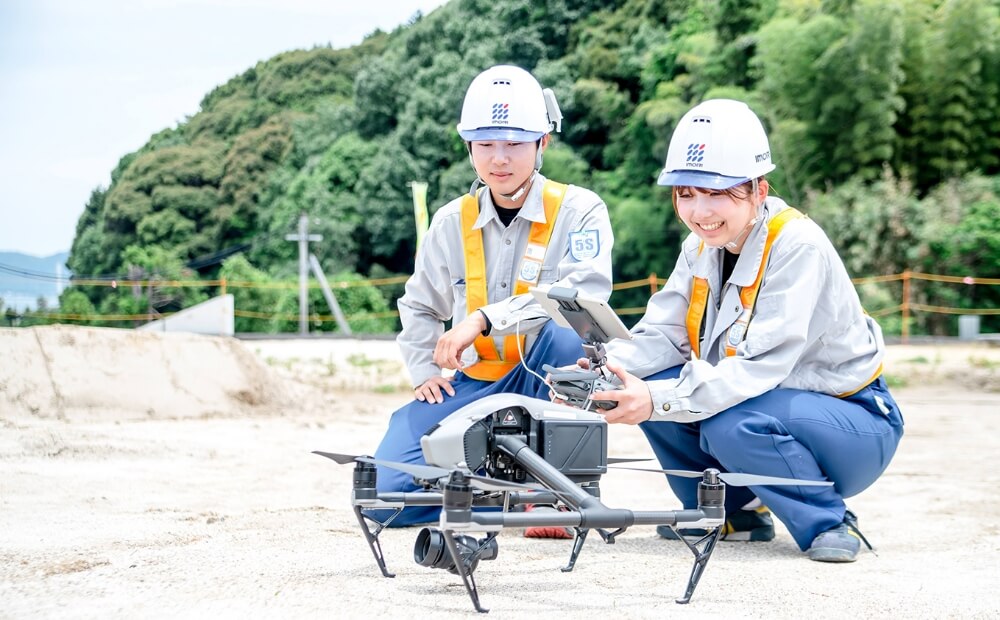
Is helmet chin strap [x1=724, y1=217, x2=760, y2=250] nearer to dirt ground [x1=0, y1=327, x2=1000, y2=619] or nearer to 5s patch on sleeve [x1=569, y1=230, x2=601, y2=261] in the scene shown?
5s patch on sleeve [x1=569, y1=230, x2=601, y2=261]

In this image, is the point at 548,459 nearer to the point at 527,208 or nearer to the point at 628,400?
the point at 628,400

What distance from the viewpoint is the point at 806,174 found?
20094mm

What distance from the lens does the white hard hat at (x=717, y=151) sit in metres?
2.89

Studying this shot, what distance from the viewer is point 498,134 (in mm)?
3156

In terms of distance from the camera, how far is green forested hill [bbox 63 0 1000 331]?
710 inches

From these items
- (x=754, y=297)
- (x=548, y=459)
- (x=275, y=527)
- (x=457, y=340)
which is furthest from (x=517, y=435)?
(x=275, y=527)

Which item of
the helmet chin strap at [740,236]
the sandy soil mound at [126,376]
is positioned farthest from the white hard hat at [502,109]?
the sandy soil mound at [126,376]

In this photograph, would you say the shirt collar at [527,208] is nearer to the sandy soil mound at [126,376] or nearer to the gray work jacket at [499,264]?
the gray work jacket at [499,264]

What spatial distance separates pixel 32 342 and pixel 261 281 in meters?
23.9

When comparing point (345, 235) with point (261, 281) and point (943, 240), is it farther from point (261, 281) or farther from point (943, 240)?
point (943, 240)

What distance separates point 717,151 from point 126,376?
4825mm

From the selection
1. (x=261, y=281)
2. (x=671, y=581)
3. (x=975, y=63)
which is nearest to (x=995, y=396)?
(x=671, y=581)

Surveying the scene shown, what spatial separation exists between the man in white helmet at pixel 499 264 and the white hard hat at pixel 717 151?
1.57 ft

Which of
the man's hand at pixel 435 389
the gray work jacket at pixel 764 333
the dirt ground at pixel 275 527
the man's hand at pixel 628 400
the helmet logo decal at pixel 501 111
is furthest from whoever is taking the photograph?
the man's hand at pixel 435 389
